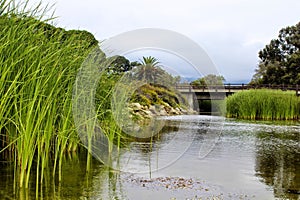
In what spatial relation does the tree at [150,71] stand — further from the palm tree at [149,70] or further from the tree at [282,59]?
the tree at [282,59]

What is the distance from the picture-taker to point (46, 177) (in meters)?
3.63

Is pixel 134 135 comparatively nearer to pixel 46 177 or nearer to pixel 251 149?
pixel 251 149

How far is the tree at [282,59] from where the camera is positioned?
115 feet

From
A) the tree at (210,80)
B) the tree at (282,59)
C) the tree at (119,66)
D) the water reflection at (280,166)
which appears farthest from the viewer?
the tree at (282,59)

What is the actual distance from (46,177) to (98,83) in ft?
4.78

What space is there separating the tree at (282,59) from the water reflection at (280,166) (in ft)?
95.4

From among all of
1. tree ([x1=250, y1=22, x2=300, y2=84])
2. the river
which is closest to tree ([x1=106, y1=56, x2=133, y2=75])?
the river

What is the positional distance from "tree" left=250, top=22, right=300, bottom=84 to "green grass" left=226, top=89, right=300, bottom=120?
18441 millimetres

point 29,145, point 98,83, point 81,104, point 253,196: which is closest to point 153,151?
point 98,83

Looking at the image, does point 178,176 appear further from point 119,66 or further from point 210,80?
point 210,80

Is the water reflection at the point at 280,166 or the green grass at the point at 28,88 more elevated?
the green grass at the point at 28,88

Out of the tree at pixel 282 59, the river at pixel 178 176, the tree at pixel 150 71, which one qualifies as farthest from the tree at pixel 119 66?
the tree at pixel 282 59

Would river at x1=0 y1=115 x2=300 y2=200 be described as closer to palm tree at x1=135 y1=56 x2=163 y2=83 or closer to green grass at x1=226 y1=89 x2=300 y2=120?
palm tree at x1=135 y1=56 x2=163 y2=83

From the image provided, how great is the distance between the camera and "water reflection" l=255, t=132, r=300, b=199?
3736 millimetres
